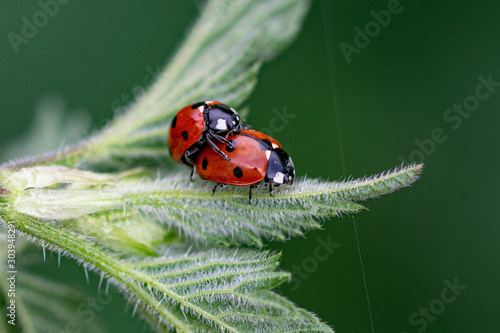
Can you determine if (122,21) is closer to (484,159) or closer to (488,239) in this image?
(484,159)

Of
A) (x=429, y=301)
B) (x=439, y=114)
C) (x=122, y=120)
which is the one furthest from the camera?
(x=439, y=114)

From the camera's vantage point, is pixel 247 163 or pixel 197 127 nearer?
pixel 247 163

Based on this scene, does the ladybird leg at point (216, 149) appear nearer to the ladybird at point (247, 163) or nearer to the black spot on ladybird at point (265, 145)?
the ladybird at point (247, 163)

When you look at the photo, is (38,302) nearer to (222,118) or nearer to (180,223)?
(180,223)

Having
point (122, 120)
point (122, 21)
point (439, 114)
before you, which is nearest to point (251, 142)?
point (122, 120)

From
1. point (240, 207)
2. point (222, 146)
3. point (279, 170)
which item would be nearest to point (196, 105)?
point (222, 146)

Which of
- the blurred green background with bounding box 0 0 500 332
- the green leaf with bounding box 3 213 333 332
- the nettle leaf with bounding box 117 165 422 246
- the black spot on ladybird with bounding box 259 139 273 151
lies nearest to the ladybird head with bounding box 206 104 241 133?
the black spot on ladybird with bounding box 259 139 273 151

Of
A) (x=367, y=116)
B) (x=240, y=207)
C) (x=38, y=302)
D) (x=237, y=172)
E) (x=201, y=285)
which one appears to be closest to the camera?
(x=201, y=285)
